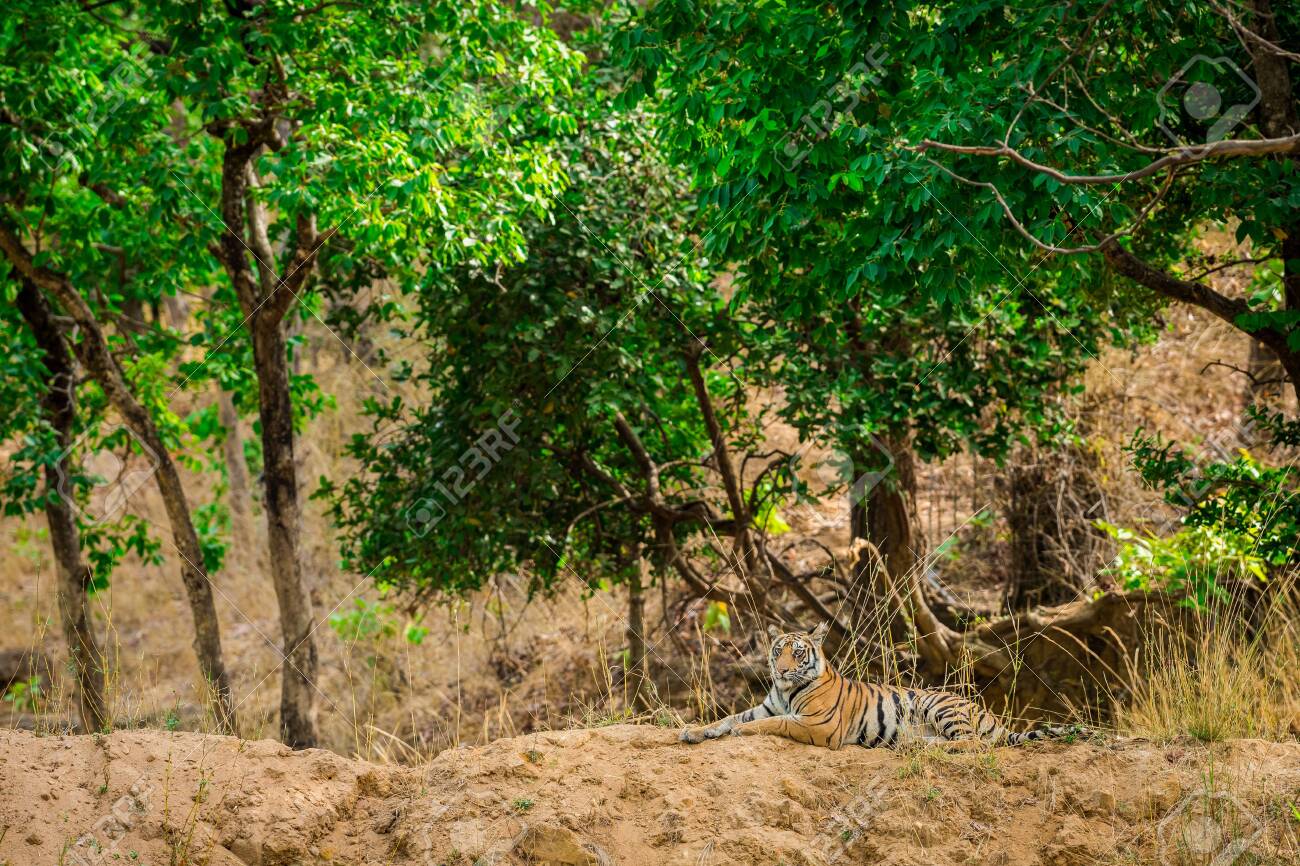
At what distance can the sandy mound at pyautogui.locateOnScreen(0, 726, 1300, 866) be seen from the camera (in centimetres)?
455

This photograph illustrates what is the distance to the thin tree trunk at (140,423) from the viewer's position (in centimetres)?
903

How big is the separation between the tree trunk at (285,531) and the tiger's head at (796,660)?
17.5ft

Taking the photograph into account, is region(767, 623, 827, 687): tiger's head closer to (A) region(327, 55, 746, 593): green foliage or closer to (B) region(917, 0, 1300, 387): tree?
(B) region(917, 0, 1300, 387): tree

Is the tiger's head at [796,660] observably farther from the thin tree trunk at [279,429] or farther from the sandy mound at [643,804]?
the thin tree trunk at [279,429]

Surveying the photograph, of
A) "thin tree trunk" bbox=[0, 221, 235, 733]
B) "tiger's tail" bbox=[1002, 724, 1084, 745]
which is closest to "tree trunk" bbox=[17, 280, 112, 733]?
"thin tree trunk" bbox=[0, 221, 235, 733]

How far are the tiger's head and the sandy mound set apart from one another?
303 millimetres

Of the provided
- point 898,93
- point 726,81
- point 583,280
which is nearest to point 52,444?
point 583,280

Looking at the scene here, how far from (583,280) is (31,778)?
517 centimetres

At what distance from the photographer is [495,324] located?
8.54 m

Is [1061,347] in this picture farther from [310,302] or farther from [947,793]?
[310,302]

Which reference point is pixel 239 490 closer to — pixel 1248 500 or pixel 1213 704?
pixel 1248 500

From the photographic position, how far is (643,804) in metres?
4.88

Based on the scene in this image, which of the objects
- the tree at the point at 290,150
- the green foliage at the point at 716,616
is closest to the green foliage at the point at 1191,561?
the green foliage at the point at 716,616

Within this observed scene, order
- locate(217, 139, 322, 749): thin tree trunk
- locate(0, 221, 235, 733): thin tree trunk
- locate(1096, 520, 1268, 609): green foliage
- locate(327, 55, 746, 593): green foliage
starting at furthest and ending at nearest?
locate(217, 139, 322, 749): thin tree trunk < locate(0, 221, 235, 733): thin tree trunk < locate(327, 55, 746, 593): green foliage < locate(1096, 520, 1268, 609): green foliage
